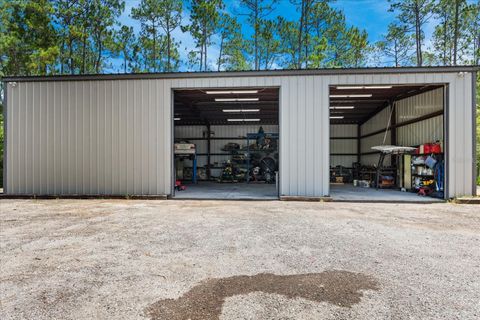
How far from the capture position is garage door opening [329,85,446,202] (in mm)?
9789

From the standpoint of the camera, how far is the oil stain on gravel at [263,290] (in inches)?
89.0

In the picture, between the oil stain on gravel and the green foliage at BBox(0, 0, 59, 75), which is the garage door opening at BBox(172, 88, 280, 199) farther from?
the oil stain on gravel

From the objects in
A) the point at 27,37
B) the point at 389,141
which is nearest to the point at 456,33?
the point at 389,141

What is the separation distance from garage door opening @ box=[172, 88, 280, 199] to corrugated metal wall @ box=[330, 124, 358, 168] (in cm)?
411

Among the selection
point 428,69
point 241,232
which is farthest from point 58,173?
point 428,69

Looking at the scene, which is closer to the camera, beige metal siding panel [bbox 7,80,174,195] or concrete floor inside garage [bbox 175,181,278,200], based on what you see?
beige metal siding panel [bbox 7,80,174,195]

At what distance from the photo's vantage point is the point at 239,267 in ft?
10.6

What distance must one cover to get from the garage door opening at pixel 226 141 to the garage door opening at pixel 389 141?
12.8 feet

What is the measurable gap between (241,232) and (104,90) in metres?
7.18

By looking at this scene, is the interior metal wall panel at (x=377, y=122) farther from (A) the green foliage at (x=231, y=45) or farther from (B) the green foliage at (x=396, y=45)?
(A) the green foliage at (x=231, y=45)

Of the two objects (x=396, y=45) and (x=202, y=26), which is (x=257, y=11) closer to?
(x=202, y=26)

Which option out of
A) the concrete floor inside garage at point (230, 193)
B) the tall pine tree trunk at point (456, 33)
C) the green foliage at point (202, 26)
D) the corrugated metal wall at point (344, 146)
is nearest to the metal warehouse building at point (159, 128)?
the concrete floor inside garage at point (230, 193)

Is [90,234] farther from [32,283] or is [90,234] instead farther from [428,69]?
[428,69]

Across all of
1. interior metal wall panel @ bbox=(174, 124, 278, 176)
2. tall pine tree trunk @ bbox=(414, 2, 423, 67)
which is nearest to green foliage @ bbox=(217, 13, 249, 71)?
interior metal wall panel @ bbox=(174, 124, 278, 176)
